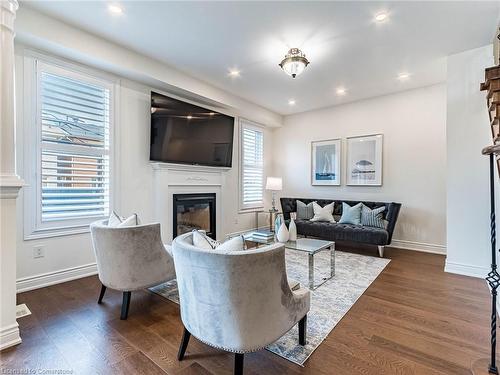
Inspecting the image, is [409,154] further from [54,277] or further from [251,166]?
[54,277]

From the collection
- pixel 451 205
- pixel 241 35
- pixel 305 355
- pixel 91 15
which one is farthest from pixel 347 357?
pixel 91 15

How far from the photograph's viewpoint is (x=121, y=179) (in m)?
3.50

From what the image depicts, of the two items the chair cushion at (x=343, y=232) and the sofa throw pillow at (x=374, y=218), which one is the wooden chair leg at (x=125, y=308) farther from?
the sofa throw pillow at (x=374, y=218)

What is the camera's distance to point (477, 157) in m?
3.11

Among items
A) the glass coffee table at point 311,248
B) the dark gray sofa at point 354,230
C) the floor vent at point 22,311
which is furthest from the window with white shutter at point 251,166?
the floor vent at point 22,311

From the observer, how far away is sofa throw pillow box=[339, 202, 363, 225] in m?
4.51

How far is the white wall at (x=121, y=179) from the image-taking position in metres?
2.68

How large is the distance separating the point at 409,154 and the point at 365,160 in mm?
746

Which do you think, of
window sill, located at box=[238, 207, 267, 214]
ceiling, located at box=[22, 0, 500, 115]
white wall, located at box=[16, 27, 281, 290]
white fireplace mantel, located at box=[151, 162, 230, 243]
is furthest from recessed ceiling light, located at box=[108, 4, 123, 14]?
window sill, located at box=[238, 207, 267, 214]

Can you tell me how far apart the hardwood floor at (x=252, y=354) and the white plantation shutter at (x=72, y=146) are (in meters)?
1.00

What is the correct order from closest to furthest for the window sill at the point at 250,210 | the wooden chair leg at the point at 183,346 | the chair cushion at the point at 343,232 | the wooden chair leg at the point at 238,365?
the wooden chair leg at the point at 238,365 → the wooden chair leg at the point at 183,346 → the chair cushion at the point at 343,232 → the window sill at the point at 250,210

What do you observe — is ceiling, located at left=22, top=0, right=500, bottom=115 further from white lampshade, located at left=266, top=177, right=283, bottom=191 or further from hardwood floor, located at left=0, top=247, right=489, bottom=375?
hardwood floor, located at left=0, top=247, right=489, bottom=375

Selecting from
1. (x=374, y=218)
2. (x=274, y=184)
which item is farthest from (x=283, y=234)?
(x=274, y=184)

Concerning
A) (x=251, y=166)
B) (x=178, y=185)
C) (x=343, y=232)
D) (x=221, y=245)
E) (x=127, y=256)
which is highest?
(x=251, y=166)
